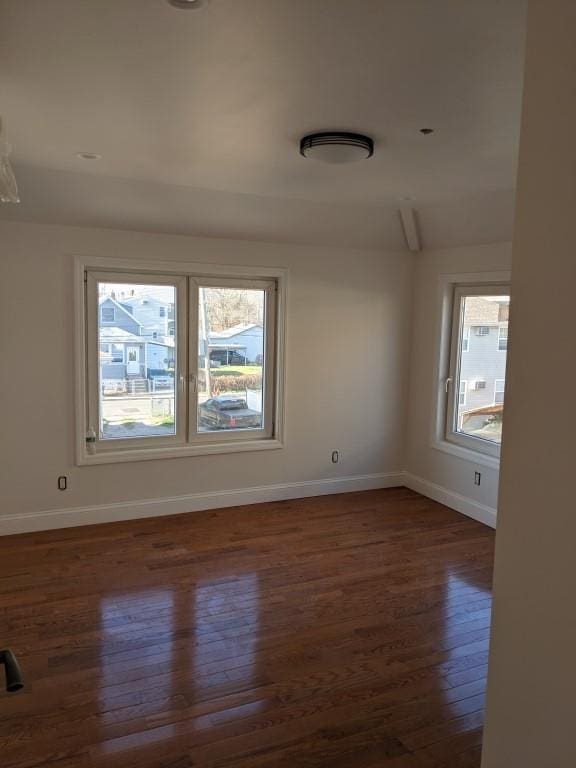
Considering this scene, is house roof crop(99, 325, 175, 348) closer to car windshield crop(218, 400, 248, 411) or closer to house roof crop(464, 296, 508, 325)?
car windshield crop(218, 400, 248, 411)

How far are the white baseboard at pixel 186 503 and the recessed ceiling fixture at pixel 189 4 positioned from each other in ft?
12.3

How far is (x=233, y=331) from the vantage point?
16.9 ft

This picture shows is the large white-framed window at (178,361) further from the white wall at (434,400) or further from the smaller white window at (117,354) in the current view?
the white wall at (434,400)

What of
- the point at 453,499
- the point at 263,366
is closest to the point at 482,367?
the point at 453,499

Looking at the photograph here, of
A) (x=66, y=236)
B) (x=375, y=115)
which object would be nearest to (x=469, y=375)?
(x=375, y=115)

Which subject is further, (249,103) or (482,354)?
(482,354)

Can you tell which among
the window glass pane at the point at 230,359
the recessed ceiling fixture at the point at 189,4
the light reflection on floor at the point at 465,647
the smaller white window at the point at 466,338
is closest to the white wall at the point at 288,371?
the window glass pane at the point at 230,359

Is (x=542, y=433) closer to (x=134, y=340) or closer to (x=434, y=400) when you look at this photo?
(x=134, y=340)

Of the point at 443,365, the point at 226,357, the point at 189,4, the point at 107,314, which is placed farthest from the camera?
the point at 443,365

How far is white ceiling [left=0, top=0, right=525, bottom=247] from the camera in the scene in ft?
5.99

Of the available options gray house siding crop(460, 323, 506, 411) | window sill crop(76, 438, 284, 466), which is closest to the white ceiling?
gray house siding crop(460, 323, 506, 411)

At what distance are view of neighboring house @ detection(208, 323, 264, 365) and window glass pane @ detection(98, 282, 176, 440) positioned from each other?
0.36m

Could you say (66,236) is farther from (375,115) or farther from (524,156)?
(524,156)

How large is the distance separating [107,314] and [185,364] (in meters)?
0.73
